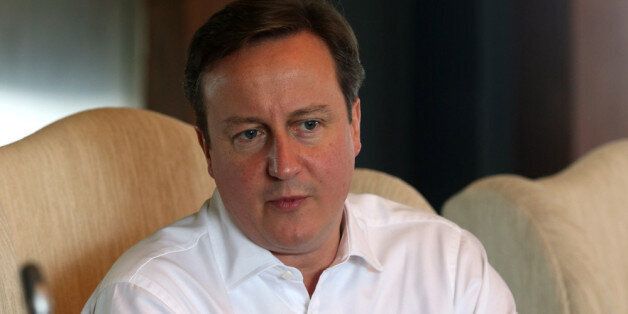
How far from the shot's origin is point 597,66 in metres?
3.00

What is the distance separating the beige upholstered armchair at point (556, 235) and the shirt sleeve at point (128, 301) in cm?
73

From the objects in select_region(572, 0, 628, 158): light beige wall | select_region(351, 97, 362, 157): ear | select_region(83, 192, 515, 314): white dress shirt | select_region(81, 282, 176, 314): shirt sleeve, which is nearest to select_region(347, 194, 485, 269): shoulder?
select_region(83, 192, 515, 314): white dress shirt

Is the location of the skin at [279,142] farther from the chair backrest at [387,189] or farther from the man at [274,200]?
the chair backrest at [387,189]

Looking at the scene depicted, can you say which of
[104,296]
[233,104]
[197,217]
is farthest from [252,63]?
[104,296]

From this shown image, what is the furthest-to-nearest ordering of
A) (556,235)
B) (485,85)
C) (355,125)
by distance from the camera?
(485,85), (556,235), (355,125)

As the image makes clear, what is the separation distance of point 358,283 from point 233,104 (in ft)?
1.05

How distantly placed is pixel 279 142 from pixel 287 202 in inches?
3.1

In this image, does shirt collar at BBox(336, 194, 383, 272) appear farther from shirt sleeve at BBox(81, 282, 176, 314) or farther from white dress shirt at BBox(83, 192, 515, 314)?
shirt sleeve at BBox(81, 282, 176, 314)

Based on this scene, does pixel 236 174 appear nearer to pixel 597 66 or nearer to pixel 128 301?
pixel 128 301

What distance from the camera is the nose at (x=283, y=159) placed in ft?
4.29

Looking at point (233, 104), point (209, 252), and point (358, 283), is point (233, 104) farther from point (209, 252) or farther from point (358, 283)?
point (358, 283)

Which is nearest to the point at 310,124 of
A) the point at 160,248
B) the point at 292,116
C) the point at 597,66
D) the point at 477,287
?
the point at 292,116

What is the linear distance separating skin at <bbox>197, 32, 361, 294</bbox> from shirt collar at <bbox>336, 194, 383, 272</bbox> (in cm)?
8

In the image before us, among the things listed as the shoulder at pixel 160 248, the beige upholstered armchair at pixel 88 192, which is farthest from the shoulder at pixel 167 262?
the beige upholstered armchair at pixel 88 192
